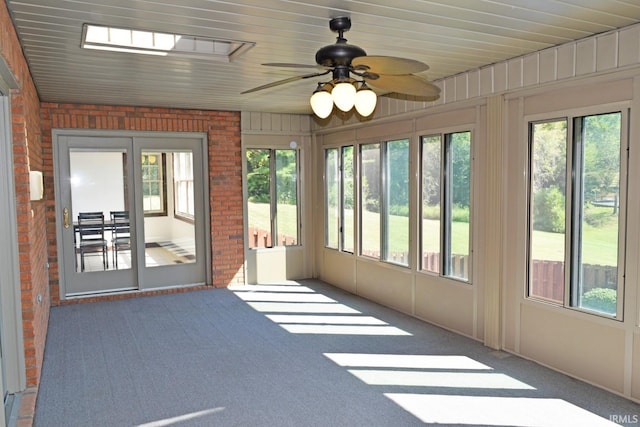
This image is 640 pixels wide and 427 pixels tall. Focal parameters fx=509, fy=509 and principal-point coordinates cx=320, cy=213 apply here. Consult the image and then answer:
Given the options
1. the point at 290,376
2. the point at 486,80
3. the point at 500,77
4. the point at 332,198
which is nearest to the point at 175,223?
the point at 332,198

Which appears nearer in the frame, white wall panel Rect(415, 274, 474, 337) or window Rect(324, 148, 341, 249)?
white wall panel Rect(415, 274, 474, 337)

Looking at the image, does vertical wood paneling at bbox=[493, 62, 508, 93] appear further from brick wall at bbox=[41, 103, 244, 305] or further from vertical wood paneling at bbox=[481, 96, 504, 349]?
brick wall at bbox=[41, 103, 244, 305]

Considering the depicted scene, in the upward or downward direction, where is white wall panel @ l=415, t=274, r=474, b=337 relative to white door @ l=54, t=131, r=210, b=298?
downward

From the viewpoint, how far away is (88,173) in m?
Answer: 6.84

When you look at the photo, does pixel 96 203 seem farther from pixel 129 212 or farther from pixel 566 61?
pixel 566 61

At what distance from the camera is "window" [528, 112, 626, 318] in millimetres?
3840

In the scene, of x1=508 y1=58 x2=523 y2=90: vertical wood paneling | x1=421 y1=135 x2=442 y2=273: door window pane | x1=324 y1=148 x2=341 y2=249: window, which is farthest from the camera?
x1=324 y1=148 x2=341 y2=249: window

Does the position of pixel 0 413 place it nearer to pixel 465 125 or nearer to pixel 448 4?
pixel 448 4

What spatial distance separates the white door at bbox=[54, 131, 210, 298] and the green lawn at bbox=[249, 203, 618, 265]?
1.06 meters

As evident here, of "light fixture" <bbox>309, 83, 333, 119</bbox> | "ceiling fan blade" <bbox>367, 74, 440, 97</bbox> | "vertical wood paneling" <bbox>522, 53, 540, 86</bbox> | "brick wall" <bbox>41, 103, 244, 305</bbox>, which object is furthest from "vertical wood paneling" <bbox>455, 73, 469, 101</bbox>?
"brick wall" <bbox>41, 103, 244, 305</bbox>

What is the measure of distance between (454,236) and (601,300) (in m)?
1.71

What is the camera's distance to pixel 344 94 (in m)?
2.72

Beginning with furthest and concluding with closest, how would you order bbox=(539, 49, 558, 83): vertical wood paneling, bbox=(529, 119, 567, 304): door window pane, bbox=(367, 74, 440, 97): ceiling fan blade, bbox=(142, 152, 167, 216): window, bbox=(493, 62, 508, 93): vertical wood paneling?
1. bbox=(142, 152, 167, 216): window
2. bbox=(493, 62, 508, 93): vertical wood paneling
3. bbox=(529, 119, 567, 304): door window pane
4. bbox=(539, 49, 558, 83): vertical wood paneling
5. bbox=(367, 74, 440, 97): ceiling fan blade

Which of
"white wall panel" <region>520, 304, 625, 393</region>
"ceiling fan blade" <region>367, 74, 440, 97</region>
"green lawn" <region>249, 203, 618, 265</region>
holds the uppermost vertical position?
"ceiling fan blade" <region>367, 74, 440, 97</region>
